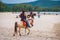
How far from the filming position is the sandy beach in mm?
1515

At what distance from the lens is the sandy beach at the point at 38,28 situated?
151cm

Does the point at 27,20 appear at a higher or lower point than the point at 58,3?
lower

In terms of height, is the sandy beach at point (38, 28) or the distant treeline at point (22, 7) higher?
the distant treeline at point (22, 7)

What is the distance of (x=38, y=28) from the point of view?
5.05ft

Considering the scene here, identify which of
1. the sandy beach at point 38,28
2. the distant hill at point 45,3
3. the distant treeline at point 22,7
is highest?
the distant hill at point 45,3

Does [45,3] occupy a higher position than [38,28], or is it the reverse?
[45,3]

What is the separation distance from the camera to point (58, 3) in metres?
1.53

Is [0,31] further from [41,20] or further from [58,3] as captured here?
[58,3]

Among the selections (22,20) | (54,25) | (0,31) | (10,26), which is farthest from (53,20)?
(0,31)

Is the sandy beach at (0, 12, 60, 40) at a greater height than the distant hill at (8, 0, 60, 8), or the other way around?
the distant hill at (8, 0, 60, 8)

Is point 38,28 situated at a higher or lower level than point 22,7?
lower

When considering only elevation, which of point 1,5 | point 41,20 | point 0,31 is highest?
point 1,5

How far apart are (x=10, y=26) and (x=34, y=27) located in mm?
267

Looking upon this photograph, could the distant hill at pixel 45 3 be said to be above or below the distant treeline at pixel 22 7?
above
